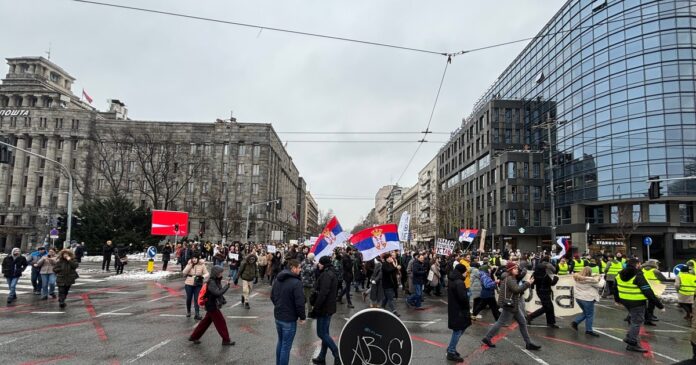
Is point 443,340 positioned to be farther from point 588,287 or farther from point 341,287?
point 341,287

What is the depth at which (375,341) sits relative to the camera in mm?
5871

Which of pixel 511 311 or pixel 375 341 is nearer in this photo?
pixel 375 341

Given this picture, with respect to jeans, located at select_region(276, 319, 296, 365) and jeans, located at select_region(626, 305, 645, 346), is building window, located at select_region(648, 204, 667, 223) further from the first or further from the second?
jeans, located at select_region(276, 319, 296, 365)

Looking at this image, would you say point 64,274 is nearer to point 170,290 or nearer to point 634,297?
point 170,290

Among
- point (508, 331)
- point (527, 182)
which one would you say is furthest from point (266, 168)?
point (508, 331)

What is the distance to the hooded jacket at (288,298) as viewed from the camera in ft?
21.6

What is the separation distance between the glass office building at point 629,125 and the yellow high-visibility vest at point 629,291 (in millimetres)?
36198

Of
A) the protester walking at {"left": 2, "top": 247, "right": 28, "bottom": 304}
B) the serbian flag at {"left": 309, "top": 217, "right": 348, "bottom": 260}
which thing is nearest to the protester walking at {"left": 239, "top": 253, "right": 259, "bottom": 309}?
the serbian flag at {"left": 309, "top": 217, "right": 348, "bottom": 260}

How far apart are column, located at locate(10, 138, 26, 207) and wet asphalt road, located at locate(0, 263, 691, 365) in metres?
78.9

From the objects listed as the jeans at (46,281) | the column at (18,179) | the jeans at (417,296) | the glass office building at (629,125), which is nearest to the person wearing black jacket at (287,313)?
the jeans at (417,296)

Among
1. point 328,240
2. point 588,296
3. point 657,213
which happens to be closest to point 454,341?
point 588,296

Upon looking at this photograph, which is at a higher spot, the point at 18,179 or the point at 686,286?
the point at 18,179

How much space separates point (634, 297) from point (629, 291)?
0.14m

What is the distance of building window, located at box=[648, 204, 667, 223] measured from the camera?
140ft
